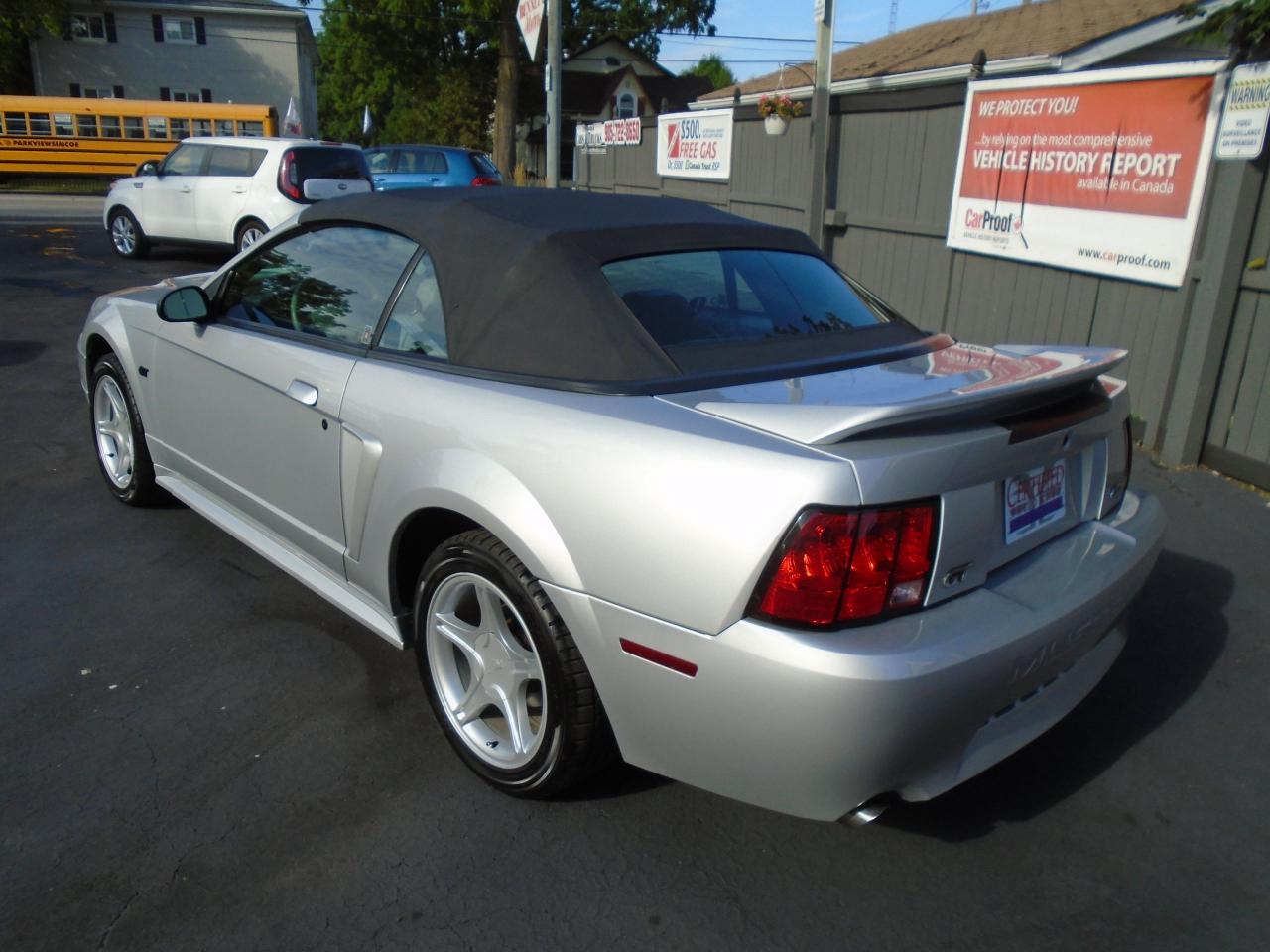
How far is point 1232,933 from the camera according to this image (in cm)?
239

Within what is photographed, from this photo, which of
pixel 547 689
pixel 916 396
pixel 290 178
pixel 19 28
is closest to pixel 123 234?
pixel 290 178

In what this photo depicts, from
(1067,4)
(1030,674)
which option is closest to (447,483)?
(1030,674)

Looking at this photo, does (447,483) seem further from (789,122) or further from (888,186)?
(789,122)

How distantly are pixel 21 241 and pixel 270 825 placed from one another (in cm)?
1715

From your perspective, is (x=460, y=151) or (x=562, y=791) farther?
(x=460, y=151)

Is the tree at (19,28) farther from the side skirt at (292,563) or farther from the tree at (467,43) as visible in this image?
the side skirt at (292,563)

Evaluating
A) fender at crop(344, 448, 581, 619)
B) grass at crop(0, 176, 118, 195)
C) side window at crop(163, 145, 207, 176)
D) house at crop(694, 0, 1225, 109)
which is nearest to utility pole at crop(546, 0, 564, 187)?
house at crop(694, 0, 1225, 109)

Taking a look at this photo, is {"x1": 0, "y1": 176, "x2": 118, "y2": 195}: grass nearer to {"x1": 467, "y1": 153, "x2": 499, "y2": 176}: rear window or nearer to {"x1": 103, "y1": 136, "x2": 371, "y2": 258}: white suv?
{"x1": 467, "y1": 153, "x2": 499, "y2": 176}: rear window

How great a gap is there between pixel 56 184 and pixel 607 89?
83.2 feet

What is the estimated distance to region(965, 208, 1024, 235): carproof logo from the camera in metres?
7.25

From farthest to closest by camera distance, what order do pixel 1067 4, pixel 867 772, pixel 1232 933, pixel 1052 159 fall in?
pixel 1067 4
pixel 1052 159
pixel 1232 933
pixel 867 772

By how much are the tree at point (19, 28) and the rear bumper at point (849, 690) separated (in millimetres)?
47179

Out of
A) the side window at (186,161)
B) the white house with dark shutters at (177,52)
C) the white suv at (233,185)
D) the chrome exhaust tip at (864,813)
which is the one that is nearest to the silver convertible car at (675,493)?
the chrome exhaust tip at (864,813)

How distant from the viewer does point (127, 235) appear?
14.9m
